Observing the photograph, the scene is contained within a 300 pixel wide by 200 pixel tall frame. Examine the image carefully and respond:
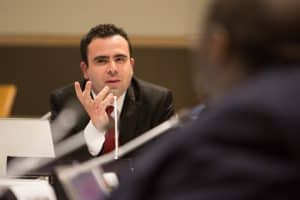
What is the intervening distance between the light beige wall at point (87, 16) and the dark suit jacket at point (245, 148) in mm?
3690

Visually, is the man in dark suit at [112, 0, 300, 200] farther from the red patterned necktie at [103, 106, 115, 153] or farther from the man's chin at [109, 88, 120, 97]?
the man's chin at [109, 88, 120, 97]

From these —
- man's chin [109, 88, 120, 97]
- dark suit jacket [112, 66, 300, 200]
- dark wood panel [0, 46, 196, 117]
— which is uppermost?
dark suit jacket [112, 66, 300, 200]

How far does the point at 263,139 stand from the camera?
671mm

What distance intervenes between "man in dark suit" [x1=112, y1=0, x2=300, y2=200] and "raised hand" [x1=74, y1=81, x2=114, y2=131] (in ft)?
4.41

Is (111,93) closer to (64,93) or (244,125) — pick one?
(64,93)

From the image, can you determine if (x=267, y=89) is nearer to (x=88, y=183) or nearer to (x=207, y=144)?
(x=207, y=144)

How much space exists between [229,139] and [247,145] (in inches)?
0.8

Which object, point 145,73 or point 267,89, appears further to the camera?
point 145,73

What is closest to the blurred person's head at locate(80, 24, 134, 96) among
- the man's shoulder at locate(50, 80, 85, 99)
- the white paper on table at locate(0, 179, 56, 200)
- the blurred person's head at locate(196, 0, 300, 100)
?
the man's shoulder at locate(50, 80, 85, 99)

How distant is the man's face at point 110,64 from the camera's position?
232 centimetres

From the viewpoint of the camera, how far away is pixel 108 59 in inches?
92.5

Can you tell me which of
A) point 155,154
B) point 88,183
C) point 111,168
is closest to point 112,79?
point 111,168

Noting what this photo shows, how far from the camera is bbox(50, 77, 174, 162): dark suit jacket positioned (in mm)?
2178

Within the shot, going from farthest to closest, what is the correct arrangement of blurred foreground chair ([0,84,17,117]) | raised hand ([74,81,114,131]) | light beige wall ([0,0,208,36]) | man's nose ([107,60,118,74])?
light beige wall ([0,0,208,36]) < blurred foreground chair ([0,84,17,117]) < man's nose ([107,60,118,74]) < raised hand ([74,81,114,131])
